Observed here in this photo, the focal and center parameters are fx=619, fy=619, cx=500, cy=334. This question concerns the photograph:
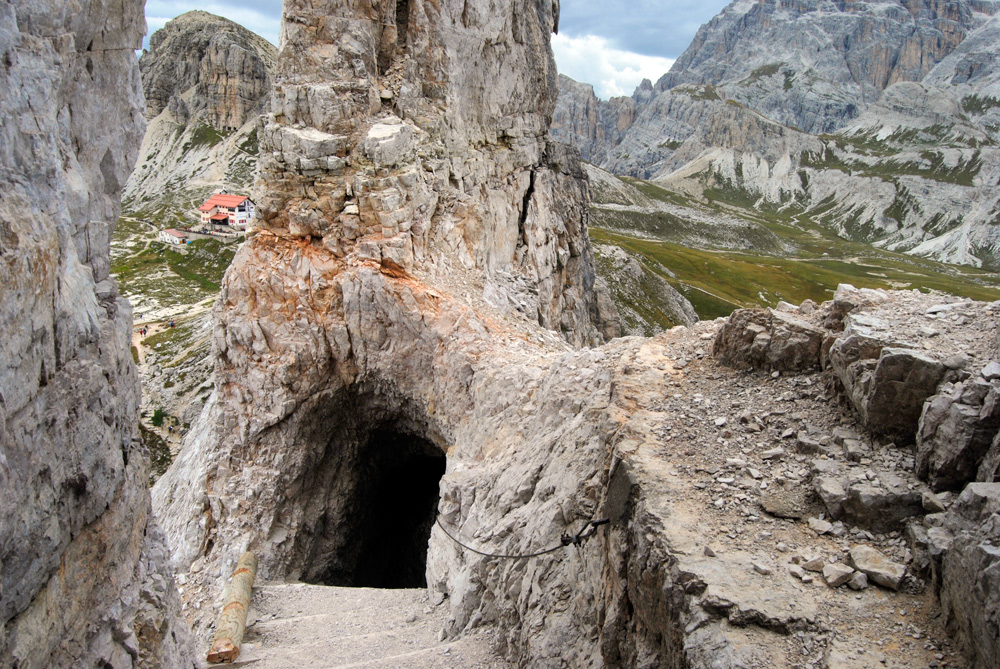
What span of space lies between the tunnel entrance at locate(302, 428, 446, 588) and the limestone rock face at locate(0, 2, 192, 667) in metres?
16.6

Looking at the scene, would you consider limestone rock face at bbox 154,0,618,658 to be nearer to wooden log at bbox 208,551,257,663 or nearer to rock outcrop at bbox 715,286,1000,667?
wooden log at bbox 208,551,257,663

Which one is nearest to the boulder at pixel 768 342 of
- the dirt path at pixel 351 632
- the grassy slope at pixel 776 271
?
the dirt path at pixel 351 632

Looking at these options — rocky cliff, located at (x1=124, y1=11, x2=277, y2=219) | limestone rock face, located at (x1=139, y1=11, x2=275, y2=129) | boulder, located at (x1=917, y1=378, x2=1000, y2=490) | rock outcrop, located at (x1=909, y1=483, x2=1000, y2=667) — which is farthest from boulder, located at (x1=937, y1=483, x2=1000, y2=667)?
limestone rock face, located at (x1=139, y1=11, x2=275, y2=129)

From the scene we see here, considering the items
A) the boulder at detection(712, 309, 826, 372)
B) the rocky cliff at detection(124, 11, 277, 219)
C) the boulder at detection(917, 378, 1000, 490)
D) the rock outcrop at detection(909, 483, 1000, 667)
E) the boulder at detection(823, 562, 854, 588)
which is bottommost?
the boulder at detection(823, 562, 854, 588)

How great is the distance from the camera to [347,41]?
26.2 metres

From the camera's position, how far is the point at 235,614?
19.5m

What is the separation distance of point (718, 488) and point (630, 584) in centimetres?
245

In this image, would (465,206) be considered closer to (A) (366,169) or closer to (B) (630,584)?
(A) (366,169)

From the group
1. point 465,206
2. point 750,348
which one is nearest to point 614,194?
point 465,206

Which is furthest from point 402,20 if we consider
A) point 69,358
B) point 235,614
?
point 235,614

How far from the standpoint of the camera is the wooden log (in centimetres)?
1761

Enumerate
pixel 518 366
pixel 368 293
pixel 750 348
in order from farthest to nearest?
pixel 368 293 → pixel 518 366 → pixel 750 348

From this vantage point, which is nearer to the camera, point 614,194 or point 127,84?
point 127,84

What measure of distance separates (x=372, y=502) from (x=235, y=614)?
10597mm
